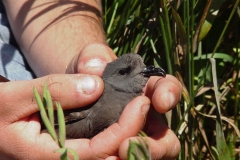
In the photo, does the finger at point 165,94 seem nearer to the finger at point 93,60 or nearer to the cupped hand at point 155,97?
the cupped hand at point 155,97

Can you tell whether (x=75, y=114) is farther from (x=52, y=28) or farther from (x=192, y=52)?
(x=52, y=28)

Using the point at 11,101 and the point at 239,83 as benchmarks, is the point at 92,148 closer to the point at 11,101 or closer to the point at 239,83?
the point at 11,101

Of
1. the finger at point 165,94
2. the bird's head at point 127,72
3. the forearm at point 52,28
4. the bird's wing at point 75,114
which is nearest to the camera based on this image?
the finger at point 165,94

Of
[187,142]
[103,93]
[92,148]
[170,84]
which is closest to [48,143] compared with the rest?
[92,148]

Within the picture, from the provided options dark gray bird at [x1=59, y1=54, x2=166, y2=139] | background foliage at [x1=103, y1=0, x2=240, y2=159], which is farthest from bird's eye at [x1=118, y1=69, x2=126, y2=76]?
background foliage at [x1=103, y1=0, x2=240, y2=159]

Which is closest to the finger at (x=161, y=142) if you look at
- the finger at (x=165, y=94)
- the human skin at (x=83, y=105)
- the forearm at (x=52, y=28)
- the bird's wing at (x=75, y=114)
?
Result: the human skin at (x=83, y=105)

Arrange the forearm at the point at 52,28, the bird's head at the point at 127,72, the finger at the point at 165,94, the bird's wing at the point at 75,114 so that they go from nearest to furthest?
the finger at the point at 165,94 → the bird's wing at the point at 75,114 → the bird's head at the point at 127,72 → the forearm at the point at 52,28

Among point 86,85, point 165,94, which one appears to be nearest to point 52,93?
point 86,85

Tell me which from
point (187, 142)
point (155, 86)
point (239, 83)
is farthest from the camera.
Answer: point (239, 83)
